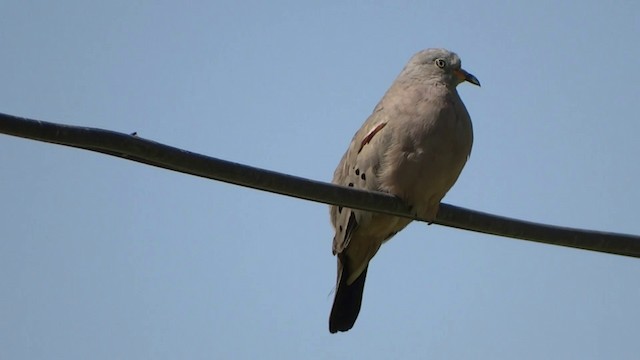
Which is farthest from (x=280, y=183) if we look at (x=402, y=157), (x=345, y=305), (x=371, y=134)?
(x=345, y=305)

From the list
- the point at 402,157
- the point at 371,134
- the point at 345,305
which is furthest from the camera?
the point at 345,305

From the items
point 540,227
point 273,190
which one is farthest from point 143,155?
point 540,227

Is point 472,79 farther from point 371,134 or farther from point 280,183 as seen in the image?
point 280,183

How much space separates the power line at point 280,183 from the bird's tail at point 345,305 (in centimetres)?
161

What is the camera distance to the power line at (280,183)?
4125 mm

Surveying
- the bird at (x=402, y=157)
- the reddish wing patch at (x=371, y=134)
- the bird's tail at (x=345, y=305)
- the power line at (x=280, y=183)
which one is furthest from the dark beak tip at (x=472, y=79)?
the power line at (x=280, y=183)

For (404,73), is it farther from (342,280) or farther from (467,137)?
(342,280)

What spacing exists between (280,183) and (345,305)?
2.91 m

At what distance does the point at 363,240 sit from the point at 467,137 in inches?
39.3

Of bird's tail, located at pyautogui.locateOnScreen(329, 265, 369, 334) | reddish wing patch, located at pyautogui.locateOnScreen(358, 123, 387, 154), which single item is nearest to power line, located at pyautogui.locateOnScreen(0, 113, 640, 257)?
reddish wing patch, located at pyautogui.locateOnScreen(358, 123, 387, 154)

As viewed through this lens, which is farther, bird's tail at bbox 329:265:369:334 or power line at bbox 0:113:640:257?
bird's tail at bbox 329:265:369:334

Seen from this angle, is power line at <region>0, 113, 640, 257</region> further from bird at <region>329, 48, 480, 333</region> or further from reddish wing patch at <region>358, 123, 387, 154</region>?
reddish wing patch at <region>358, 123, 387, 154</region>

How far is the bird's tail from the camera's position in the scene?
7.42 meters

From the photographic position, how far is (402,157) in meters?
6.63
